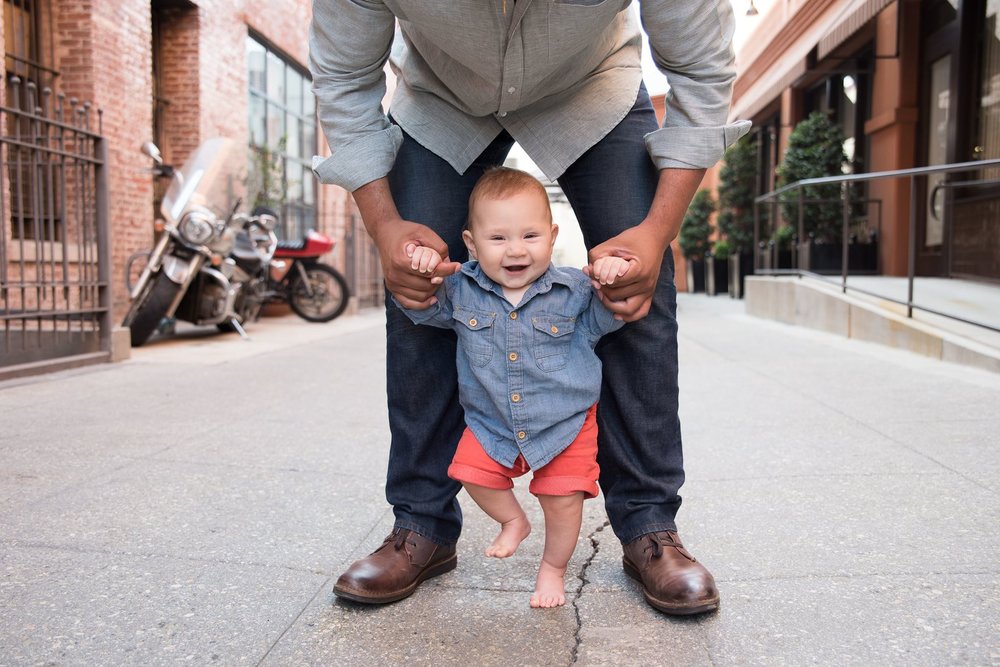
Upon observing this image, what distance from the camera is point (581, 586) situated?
6.49 feet

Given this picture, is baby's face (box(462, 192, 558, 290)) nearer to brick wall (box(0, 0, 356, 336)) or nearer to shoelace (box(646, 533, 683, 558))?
shoelace (box(646, 533, 683, 558))

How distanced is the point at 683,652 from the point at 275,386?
377 cm

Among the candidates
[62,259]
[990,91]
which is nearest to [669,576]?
[62,259]

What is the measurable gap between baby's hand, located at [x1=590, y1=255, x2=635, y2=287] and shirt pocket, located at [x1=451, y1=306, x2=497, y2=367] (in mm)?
271

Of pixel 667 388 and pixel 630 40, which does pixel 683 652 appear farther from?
pixel 630 40

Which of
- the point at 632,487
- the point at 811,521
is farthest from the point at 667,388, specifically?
the point at 811,521

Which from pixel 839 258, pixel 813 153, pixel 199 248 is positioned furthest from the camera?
pixel 813 153

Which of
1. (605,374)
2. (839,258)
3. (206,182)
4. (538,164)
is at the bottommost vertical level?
(605,374)

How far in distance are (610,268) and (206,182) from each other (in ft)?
20.5

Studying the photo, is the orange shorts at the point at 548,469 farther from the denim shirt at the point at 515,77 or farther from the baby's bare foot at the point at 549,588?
the denim shirt at the point at 515,77

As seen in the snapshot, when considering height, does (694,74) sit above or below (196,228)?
above

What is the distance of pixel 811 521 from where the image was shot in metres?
2.40

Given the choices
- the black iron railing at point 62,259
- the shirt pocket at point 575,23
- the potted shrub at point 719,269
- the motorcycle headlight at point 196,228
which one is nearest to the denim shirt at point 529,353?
the shirt pocket at point 575,23

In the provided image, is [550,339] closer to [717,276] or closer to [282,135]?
[282,135]
